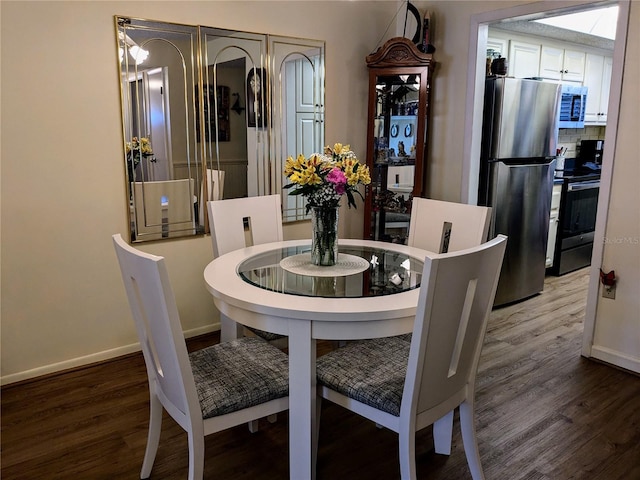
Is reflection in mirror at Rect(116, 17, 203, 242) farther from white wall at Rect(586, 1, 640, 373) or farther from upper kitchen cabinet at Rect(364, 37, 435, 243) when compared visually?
white wall at Rect(586, 1, 640, 373)

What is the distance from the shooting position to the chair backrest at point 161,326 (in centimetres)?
145

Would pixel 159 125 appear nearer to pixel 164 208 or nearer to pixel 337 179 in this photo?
pixel 164 208

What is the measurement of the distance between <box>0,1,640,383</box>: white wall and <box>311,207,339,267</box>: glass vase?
1242mm

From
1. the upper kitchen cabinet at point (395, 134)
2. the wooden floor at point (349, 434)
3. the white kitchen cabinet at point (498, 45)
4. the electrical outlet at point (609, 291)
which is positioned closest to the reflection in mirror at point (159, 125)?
the wooden floor at point (349, 434)

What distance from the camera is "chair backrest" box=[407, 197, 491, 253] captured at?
2398 mm

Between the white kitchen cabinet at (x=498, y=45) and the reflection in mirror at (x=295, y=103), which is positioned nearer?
the reflection in mirror at (x=295, y=103)

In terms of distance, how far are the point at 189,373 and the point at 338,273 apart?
0.75 metres

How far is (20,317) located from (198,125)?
4.64 feet

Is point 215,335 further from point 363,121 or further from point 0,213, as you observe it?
point 363,121

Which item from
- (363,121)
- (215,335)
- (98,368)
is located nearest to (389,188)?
(363,121)

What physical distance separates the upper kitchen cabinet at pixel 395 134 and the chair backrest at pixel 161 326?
2.34 metres

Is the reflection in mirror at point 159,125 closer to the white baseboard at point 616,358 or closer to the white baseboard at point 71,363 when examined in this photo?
the white baseboard at point 71,363

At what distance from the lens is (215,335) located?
130 inches

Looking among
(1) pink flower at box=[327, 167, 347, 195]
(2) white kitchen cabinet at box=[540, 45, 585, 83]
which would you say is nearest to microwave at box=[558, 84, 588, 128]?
(2) white kitchen cabinet at box=[540, 45, 585, 83]
